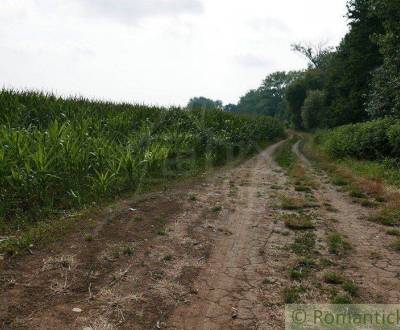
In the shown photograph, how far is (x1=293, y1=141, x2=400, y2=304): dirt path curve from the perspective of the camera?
170 inches

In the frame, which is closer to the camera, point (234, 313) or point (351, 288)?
point (234, 313)

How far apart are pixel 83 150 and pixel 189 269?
15.1 feet

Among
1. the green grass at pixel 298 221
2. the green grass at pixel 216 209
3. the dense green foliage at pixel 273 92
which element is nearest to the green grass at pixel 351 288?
the green grass at pixel 298 221

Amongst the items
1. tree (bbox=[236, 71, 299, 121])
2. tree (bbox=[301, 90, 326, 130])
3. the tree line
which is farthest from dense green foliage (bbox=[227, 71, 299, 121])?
tree (bbox=[301, 90, 326, 130])

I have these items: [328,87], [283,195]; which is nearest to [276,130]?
[328,87]

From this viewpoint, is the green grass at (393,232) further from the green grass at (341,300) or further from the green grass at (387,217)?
the green grass at (341,300)

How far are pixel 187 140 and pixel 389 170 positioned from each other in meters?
7.04

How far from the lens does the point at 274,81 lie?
109 meters

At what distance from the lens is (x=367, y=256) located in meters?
5.37

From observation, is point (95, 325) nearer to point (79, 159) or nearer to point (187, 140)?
point (79, 159)

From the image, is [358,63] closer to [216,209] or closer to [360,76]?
[360,76]

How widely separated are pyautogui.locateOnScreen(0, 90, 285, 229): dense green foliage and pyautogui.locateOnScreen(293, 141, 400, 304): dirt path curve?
478cm

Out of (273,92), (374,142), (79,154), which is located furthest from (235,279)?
(273,92)

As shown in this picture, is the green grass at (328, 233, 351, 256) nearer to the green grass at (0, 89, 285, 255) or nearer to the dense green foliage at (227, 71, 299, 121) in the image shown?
the green grass at (0, 89, 285, 255)
